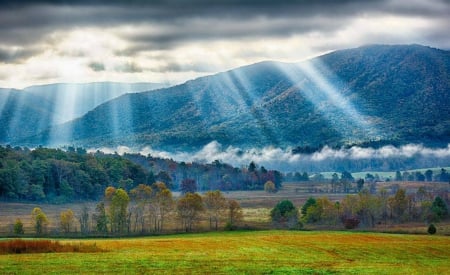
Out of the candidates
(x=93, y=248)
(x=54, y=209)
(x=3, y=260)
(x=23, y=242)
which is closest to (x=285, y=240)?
(x=93, y=248)

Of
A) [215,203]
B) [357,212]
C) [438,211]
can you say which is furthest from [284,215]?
[438,211]

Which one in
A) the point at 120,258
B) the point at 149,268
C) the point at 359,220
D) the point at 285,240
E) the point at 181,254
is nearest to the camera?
the point at 149,268

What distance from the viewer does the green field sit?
58.6m

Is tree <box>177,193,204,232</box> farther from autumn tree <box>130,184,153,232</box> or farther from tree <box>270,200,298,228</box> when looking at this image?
tree <box>270,200,298,228</box>

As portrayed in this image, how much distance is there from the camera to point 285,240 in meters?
96.4

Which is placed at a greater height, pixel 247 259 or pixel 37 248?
pixel 37 248

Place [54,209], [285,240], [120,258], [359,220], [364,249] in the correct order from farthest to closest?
[54,209]
[359,220]
[285,240]
[364,249]
[120,258]

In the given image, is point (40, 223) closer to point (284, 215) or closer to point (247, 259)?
point (284, 215)

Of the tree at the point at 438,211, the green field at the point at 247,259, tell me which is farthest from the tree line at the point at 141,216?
the tree at the point at 438,211

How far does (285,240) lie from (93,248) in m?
32.6

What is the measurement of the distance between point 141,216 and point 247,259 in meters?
77.1

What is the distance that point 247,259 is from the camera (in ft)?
223

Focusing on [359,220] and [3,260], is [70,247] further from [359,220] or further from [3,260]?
[359,220]

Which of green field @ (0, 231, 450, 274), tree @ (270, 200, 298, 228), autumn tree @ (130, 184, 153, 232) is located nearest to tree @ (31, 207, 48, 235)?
autumn tree @ (130, 184, 153, 232)
